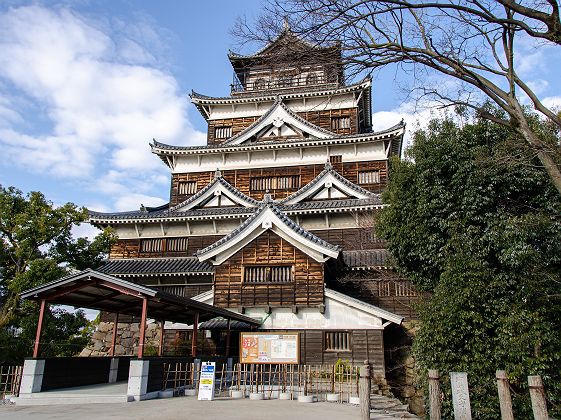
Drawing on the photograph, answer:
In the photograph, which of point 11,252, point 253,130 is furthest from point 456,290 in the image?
point 11,252

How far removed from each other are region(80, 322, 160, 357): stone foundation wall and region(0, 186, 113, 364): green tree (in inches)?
61.1

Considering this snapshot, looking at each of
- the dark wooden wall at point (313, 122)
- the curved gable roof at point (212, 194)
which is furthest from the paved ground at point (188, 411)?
the dark wooden wall at point (313, 122)

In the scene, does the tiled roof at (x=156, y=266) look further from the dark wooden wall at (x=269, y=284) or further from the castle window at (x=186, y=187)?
the castle window at (x=186, y=187)

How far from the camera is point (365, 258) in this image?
21562mm

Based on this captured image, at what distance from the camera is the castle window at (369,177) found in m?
26.5

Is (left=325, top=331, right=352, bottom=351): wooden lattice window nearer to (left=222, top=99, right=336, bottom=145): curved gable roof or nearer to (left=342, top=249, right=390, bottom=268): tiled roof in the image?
(left=342, top=249, right=390, bottom=268): tiled roof

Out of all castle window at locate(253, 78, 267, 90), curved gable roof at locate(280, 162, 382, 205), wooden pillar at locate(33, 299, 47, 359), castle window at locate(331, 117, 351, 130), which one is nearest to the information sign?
wooden pillar at locate(33, 299, 47, 359)

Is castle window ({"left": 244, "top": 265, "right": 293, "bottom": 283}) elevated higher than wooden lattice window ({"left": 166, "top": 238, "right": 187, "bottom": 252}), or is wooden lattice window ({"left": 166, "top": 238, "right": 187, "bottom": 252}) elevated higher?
wooden lattice window ({"left": 166, "top": 238, "right": 187, "bottom": 252})

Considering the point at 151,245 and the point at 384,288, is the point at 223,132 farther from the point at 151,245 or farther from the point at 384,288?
the point at 384,288

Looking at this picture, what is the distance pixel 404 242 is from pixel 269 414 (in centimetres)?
725

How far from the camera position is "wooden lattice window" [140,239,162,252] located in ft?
83.1

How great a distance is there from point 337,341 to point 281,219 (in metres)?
5.63

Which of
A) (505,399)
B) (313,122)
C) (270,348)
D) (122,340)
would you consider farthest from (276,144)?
(505,399)

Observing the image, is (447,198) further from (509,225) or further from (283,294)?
(283,294)
